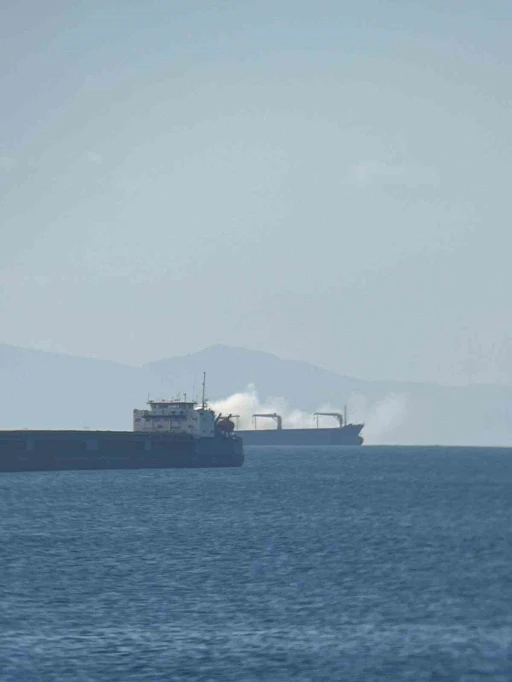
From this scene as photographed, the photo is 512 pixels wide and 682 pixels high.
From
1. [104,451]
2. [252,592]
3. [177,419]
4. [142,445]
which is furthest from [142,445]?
[252,592]

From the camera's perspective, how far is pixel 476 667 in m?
38.2

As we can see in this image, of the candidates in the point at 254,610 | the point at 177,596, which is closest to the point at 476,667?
the point at 254,610

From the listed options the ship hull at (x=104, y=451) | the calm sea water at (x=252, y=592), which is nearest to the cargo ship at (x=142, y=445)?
the ship hull at (x=104, y=451)

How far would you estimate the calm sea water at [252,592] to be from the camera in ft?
128

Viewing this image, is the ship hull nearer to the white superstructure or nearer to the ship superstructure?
the ship superstructure

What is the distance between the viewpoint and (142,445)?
171 meters

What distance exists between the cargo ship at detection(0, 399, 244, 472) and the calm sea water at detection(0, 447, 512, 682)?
55.9 meters

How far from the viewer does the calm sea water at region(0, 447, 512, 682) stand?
128ft

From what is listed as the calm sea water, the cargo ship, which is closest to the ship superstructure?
the cargo ship

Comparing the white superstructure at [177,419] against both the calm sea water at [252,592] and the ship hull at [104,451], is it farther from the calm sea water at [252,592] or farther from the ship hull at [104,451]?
the calm sea water at [252,592]

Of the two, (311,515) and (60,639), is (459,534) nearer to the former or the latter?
(311,515)

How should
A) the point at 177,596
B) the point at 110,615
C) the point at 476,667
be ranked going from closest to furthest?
1. the point at 476,667
2. the point at 110,615
3. the point at 177,596

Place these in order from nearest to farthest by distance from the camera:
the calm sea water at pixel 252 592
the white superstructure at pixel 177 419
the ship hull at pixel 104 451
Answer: the calm sea water at pixel 252 592
the ship hull at pixel 104 451
the white superstructure at pixel 177 419

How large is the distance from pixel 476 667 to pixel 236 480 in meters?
111
